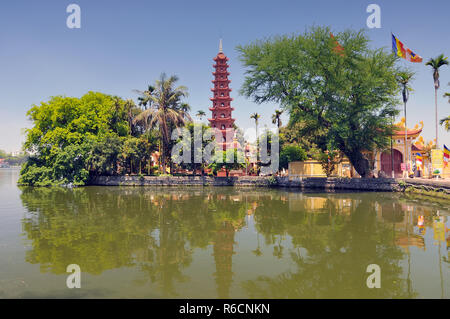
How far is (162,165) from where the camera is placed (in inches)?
1361

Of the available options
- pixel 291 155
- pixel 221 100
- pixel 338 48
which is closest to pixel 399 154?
pixel 291 155

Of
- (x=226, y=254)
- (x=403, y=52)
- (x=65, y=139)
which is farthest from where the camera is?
(x=65, y=139)

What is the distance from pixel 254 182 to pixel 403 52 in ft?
56.8

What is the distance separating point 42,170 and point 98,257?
3087 centimetres

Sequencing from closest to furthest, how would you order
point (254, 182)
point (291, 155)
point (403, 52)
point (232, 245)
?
point (232, 245) < point (403, 52) < point (254, 182) < point (291, 155)

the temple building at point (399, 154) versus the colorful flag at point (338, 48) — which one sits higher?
the colorful flag at point (338, 48)

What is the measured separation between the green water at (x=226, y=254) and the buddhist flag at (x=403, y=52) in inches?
505

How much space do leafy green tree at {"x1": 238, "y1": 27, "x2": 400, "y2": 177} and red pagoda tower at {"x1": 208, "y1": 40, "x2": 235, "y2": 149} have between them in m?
18.3

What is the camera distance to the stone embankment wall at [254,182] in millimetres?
23959

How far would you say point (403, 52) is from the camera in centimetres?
2119

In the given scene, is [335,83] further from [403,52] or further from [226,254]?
[226,254]

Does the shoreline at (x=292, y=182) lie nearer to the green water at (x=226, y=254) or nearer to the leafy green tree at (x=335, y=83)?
the leafy green tree at (x=335, y=83)

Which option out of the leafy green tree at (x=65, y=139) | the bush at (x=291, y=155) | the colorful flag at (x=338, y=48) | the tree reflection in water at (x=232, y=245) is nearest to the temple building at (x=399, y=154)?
the bush at (x=291, y=155)
